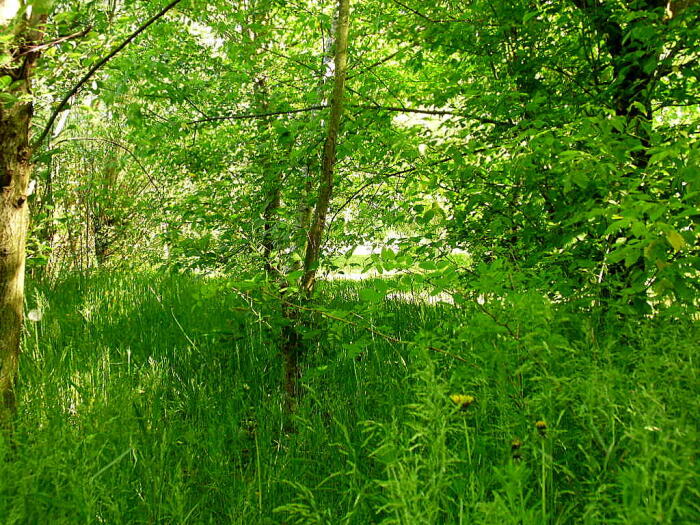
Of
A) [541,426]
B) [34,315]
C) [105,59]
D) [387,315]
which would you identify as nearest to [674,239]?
[541,426]

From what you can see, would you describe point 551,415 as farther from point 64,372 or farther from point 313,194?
point 64,372

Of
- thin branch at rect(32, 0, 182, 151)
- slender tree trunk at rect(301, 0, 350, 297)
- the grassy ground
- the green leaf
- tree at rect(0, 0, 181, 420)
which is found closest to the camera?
the grassy ground

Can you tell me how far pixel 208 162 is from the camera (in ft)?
14.6

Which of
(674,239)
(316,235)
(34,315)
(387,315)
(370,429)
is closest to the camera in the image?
(370,429)

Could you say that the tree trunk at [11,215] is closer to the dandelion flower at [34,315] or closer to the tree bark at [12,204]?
the tree bark at [12,204]

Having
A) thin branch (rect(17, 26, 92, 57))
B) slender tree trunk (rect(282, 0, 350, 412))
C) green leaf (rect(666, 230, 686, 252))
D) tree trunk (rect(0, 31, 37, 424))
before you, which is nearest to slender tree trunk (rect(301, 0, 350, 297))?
slender tree trunk (rect(282, 0, 350, 412))

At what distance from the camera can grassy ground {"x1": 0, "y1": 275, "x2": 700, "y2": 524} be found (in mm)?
1306

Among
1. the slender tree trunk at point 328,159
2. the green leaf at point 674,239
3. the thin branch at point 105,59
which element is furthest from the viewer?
the slender tree trunk at point 328,159

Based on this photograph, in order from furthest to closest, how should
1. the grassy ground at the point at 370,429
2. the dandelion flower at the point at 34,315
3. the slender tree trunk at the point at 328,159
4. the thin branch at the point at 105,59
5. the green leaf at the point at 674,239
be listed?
the dandelion flower at the point at 34,315 → the slender tree trunk at the point at 328,159 → the green leaf at the point at 674,239 → the thin branch at the point at 105,59 → the grassy ground at the point at 370,429

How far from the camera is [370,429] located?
4.71ft

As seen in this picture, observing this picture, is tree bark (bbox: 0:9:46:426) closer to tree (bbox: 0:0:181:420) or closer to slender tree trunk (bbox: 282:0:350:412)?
tree (bbox: 0:0:181:420)

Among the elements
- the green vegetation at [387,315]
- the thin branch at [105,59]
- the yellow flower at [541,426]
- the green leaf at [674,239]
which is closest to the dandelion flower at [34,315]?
the green vegetation at [387,315]

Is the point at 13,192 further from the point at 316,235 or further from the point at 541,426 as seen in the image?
the point at 541,426

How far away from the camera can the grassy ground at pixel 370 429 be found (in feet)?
4.28
